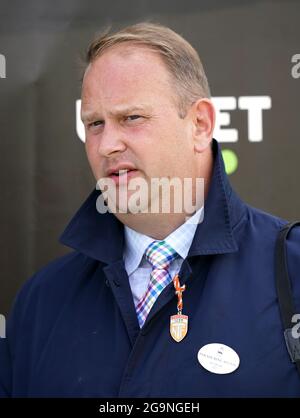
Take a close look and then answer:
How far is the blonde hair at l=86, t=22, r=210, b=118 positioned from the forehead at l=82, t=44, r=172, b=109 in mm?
16

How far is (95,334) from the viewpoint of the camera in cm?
151

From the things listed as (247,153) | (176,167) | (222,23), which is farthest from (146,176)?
(222,23)

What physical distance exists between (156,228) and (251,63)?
922 millimetres

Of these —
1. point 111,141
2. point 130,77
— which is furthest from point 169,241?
point 130,77

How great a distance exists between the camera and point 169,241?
1.58 m

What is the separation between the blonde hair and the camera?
5.18 feet

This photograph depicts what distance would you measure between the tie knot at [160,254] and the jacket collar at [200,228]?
0.26 feet

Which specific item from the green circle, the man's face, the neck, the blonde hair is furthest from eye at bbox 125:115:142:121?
the green circle

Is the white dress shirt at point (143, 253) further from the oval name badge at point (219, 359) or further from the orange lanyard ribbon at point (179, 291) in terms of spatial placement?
the oval name badge at point (219, 359)

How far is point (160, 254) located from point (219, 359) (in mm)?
323

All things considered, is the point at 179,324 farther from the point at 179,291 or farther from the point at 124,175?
the point at 124,175

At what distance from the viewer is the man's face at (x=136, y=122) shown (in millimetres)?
1530

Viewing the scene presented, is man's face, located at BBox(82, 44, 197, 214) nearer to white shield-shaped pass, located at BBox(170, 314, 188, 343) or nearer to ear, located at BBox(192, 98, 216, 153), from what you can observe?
ear, located at BBox(192, 98, 216, 153)

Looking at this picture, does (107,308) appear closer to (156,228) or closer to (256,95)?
(156,228)
